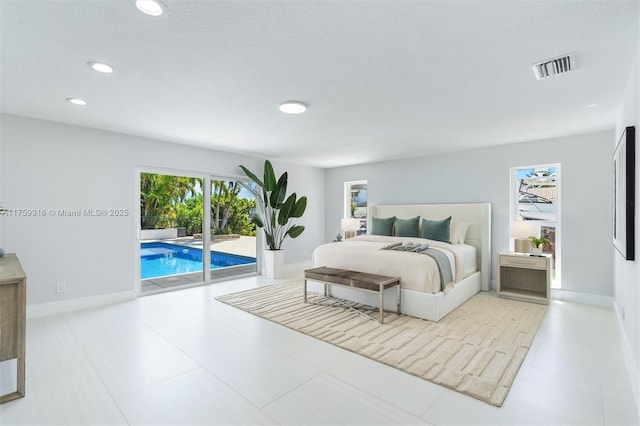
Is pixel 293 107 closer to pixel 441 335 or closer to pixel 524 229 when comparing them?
pixel 441 335

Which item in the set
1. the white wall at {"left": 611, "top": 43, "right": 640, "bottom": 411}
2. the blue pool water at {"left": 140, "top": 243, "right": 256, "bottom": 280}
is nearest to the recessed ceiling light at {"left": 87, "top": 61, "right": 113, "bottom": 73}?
the blue pool water at {"left": 140, "top": 243, "right": 256, "bottom": 280}

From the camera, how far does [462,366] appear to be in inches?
95.8

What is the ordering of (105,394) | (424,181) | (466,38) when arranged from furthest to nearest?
(424,181)
(105,394)
(466,38)

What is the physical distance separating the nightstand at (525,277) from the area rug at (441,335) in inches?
7.8

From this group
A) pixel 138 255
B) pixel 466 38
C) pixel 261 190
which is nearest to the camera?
pixel 466 38

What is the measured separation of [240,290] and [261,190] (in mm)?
2190

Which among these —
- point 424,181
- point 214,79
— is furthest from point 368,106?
point 424,181

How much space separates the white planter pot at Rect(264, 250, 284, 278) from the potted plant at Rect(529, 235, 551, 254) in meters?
A: 4.16

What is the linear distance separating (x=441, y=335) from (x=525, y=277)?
2457mm

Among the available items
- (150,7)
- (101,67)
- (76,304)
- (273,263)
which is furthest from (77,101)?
(273,263)

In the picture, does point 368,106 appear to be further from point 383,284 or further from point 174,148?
point 174,148

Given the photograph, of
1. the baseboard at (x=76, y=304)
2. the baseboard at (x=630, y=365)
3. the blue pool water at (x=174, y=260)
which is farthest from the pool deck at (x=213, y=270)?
the baseboard at (x=630, y=365)

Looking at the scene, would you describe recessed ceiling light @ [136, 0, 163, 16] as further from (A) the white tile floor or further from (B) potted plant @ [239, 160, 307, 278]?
(B) potted plant @ [239, 160, 307, 278]

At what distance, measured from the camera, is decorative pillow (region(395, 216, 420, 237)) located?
17.0 feet
